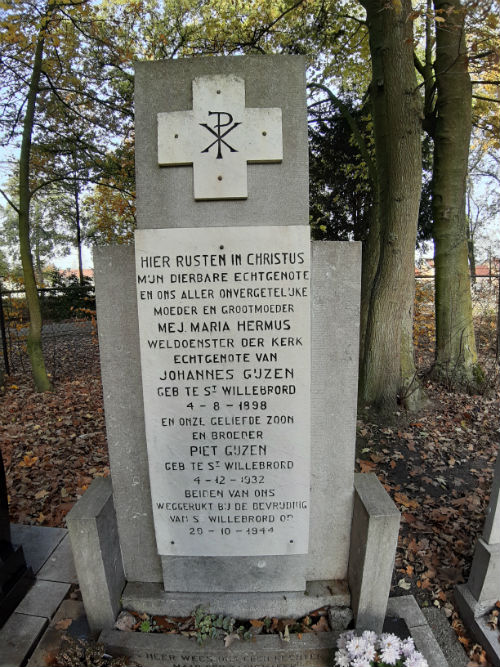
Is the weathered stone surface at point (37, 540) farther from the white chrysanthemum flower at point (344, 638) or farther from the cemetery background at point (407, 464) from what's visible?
the white chrysanthemum flower at point (344, 638)

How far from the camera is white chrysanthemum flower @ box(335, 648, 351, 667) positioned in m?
1.84

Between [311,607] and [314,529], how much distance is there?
45 centimetres

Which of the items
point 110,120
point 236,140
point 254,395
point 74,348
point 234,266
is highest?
point 110,120

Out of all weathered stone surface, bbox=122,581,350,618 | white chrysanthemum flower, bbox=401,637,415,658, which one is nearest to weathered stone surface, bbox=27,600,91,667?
weathered stone surface, bbox=122,581,350,618

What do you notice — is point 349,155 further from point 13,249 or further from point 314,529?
point 13,249

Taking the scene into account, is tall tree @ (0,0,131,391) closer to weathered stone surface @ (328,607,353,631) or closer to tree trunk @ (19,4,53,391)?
tree trunk @ (19,4,53,391)

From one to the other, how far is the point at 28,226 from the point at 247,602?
654 centimetres

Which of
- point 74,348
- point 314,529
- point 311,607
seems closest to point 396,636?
point 311,607

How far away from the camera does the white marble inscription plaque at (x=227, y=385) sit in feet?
6.31

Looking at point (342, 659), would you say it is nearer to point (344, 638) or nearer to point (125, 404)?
point (344, 638)

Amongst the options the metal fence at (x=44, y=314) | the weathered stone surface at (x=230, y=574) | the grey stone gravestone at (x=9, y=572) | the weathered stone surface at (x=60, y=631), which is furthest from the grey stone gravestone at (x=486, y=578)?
the metal fence at (x=44, y=314)

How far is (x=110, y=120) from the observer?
31.7 feet

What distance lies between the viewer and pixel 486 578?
7.34 ft

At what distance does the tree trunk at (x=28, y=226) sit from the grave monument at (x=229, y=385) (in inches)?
205
